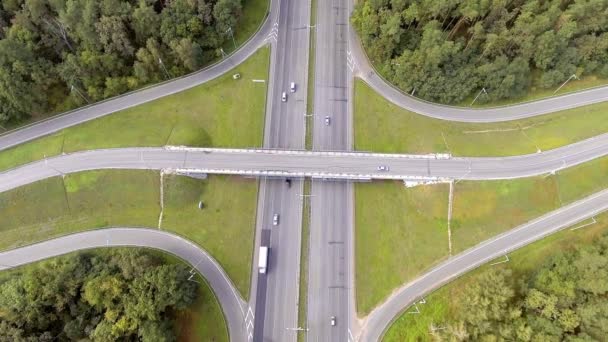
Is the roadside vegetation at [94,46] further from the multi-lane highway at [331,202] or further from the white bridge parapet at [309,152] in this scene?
the multi-lane highway at [331,202]

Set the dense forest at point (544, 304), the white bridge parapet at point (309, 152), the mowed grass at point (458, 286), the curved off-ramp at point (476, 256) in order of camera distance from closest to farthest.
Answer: the dense forest at point (544, 304) → the mowed grass at point (458, 286) → the curved off-ramp at point (476, 256) → the white bridge parapet at point (309, 152)

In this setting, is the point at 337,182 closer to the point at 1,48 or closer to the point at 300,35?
the point at 300,35

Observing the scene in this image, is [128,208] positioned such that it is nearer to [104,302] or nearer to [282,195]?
[104,302]

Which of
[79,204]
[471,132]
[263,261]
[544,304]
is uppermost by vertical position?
[471,132]

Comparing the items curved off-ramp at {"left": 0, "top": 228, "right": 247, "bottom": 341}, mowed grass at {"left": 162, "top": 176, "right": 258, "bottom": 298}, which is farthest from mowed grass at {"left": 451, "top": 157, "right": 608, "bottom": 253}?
curved off-ramp at {"left": 0, "top": 228, "right": 247, "bottom": 341}

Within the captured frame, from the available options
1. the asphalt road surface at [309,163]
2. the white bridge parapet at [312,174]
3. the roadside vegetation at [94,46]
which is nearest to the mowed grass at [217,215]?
the white bridge parapet at [312,174]

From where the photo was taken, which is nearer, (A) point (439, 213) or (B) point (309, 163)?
(B) point (309, 163)

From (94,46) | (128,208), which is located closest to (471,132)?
(128,208)
